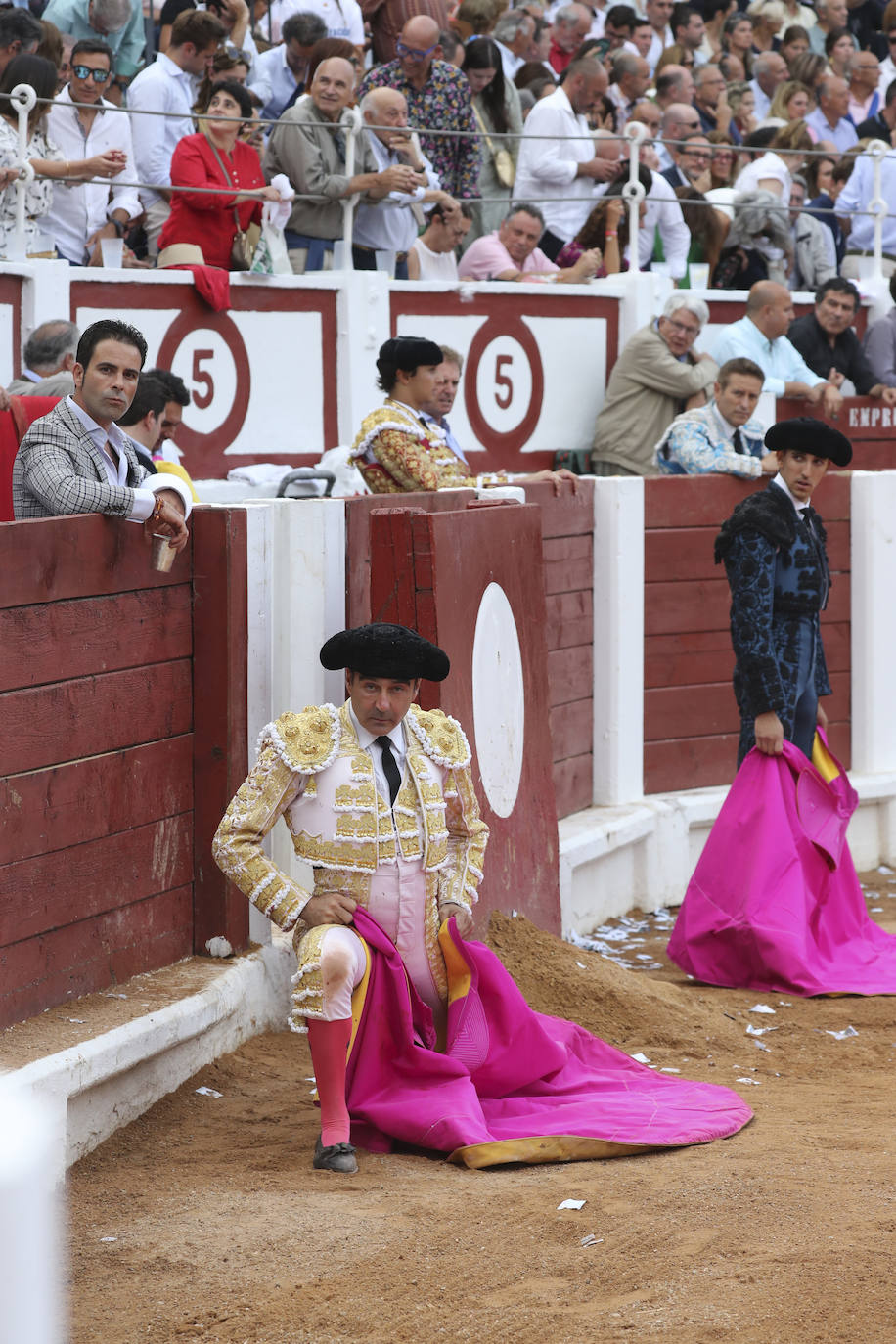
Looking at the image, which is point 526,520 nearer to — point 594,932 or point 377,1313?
point 594,932

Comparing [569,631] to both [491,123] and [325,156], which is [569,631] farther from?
[491,123]

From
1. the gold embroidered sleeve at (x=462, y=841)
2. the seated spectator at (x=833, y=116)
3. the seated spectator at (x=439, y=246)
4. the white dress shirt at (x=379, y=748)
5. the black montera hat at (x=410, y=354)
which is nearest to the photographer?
the white dress shirt at (x=379, y=748)

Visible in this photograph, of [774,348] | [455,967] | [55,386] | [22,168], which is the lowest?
[455,967]

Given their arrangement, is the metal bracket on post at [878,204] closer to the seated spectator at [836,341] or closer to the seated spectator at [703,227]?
the seated spectator at [703,227]

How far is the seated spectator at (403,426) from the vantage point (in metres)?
5.48

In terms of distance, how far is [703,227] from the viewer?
34.6ft

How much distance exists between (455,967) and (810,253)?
7808mm

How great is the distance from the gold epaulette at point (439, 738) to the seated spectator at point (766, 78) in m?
9.96

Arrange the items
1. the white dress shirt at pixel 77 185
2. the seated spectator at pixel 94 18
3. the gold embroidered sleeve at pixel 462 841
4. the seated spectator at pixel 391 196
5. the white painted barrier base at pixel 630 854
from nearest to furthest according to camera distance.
A: the gold embroidered sleeve at pixel 462 841 → the white painted barrier base at pixel 630 854 → the white dress shirt at pixel 77 185 → the seated spectator at pixel 391 196 → the seated spectator at pixel 94 18

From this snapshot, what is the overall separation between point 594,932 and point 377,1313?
3.76 m

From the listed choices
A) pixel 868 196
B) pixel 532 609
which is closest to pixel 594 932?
pixel 532 609

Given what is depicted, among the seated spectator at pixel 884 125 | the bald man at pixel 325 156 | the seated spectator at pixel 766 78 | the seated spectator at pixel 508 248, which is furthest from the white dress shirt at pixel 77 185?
the seated spectator at pixel 884 125

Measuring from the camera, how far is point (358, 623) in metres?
5.13

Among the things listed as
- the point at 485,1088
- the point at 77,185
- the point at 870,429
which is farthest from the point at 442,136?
the point at 485,1088
